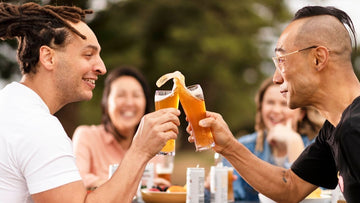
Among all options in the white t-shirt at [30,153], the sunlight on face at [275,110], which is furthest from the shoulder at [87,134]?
the white t-shirt at [30,153]

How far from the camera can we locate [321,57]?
2225mm

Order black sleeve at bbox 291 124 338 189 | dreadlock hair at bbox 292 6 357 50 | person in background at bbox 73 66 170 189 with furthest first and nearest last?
person in background at bbox 73 66 170 189
black sleeve at bbox 291 124 338 189
dreadlock hair at bbox 292 6 357 50

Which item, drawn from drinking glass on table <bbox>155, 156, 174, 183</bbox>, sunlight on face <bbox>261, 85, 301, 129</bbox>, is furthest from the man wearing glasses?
sunlight on face <bbox>261, 85, 301, 129</bbox>

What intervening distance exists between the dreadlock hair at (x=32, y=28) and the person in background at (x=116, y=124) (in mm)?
2129

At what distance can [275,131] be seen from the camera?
4.28 m

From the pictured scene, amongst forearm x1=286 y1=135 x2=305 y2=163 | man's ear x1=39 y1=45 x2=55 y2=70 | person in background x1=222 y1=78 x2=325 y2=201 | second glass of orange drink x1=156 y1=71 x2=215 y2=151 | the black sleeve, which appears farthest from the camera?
person in background x1=222 y1=78 x2=325 y2=201

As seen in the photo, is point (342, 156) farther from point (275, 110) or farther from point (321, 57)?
point (275, 110)

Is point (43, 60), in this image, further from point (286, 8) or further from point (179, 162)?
Result: point (286, 8)

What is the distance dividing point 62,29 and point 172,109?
695 millimetres

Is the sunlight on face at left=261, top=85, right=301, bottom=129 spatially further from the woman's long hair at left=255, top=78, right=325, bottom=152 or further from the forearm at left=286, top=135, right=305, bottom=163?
the forearm at left=286, top=135, right=305, bottom=163

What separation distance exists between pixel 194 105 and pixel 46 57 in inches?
30.9

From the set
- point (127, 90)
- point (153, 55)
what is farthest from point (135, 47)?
point (127, 90)

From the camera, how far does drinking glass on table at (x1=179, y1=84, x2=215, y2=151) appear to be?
2221 mm

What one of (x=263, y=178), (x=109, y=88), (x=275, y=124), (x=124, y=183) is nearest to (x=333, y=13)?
(x=263, y=178)
